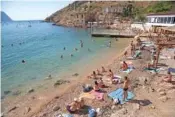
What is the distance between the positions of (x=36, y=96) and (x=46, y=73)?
7.16 m

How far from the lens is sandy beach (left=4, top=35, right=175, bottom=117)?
1302 centimetres

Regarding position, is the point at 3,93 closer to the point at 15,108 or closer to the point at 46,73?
the point at 15,108

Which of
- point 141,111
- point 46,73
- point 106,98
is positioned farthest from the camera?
point 46,73

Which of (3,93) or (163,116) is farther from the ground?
(163,116)

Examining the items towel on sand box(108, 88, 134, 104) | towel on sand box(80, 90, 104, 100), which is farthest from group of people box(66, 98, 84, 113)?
towel on sand box(108, 88, 134, 104)

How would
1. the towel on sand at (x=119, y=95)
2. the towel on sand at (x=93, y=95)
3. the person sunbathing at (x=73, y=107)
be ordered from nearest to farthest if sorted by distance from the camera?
the person sunbathing at (x=73, y=107), the towel on sand at (x=119, y=95), the towel on sand at (x=93, y=95)

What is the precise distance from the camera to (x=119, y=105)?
1401 cm

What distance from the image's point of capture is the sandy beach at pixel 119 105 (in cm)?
1302

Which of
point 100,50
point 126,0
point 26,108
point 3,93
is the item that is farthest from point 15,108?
point 126,0

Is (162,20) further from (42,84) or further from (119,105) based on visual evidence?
(119,105)

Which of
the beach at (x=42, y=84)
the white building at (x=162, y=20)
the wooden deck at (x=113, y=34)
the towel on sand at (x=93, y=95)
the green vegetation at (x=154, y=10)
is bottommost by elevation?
the beach at (x=42, y=84)

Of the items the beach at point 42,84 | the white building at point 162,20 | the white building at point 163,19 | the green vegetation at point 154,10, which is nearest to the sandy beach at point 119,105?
the beach at point 42,84

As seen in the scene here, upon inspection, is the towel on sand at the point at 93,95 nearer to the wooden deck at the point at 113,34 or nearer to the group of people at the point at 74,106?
the group of people at the point at 74,106

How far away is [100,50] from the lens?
3866 centimetres
